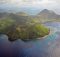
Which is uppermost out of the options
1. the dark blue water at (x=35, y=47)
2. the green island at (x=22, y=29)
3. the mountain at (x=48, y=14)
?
the mountain at (x=48, y=14)

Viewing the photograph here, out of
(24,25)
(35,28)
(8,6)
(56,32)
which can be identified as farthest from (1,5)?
(56,32)

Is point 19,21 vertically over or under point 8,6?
under

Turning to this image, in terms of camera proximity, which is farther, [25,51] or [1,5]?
[1,5]

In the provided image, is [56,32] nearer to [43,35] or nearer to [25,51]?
[43,35]

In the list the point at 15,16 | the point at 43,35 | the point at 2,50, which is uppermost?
the point at 15,16

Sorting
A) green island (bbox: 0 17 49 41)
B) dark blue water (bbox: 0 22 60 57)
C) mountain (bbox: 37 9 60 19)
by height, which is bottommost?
dark blue water (bbox: 0 22 60 57)

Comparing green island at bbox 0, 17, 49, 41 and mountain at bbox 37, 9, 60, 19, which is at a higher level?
mountain at bbox 37, 9, 60, 19
